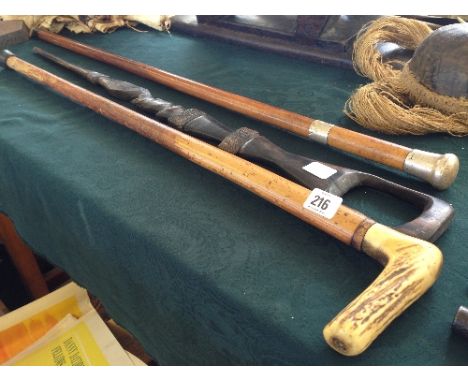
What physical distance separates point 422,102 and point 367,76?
0.30 meters

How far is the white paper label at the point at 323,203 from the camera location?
2.21 feet

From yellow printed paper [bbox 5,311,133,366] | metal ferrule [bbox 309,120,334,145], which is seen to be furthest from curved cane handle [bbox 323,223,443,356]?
yellow printed paper [bbox 5,311,133,366]

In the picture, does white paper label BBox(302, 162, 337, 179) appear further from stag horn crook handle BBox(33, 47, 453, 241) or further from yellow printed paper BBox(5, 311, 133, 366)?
yellow printed paper BBox(5, 311, 133, 366)

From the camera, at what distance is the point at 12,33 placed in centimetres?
170

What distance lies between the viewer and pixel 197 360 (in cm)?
71

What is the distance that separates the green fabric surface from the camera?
2.00 ft

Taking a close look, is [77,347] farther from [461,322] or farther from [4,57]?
[4,57]

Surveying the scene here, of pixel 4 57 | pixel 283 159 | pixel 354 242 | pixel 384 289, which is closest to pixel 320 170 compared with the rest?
pixel 283 159

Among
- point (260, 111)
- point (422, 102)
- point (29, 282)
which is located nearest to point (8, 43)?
point (29, 282)

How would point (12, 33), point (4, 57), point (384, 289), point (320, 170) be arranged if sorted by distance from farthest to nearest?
point (12, 33)
point (4, 57)
point (320, 170)
point (384, 289)

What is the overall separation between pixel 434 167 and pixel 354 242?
0.83 ft
